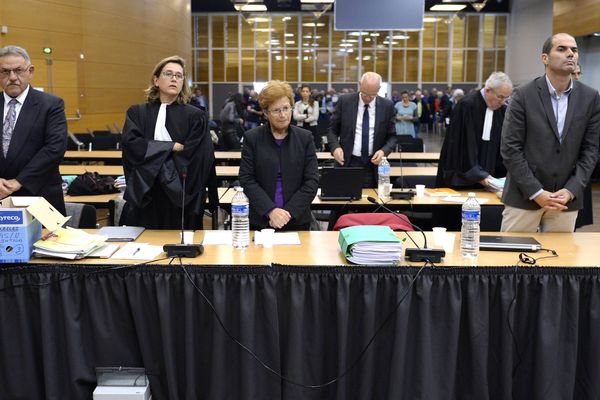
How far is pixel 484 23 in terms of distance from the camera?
24359mm

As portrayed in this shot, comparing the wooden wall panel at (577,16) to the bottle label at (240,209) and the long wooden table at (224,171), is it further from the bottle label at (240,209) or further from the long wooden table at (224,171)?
the bottle label at (240,209)

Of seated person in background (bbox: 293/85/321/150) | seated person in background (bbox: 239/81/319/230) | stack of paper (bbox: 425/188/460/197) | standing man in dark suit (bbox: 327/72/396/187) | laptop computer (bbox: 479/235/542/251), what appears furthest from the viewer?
seated person in background (bbox: 293/85/321/150)

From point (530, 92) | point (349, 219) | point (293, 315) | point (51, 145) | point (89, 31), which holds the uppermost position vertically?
point (89, 31)

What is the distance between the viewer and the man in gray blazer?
10.8 feet

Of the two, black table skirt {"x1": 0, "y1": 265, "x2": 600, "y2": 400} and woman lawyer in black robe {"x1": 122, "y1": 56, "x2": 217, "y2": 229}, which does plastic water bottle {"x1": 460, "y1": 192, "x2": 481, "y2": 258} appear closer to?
black table skirt {"x1": 0, "y1": 265, "x2": 600, "y2": 400}

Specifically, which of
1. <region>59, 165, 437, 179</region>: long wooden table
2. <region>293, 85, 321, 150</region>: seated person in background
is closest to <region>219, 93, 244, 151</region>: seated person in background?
<region>59, 165, 437, 179</region>: long wooden table

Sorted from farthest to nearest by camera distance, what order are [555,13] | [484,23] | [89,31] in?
[484,23] < [555,13] < [89,31]

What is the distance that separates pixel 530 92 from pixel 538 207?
2.10 feet

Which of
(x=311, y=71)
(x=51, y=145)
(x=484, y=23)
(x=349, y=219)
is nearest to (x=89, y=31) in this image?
(x=51, y=145)

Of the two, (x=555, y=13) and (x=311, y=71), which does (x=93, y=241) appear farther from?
(x=311, y=71)

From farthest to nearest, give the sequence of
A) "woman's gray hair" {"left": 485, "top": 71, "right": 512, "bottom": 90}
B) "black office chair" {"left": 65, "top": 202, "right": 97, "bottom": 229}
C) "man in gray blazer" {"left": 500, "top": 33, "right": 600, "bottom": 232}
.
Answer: "woman's gray hair" {"left": 485, "top": 71, "right": 512, "bottom": 90}, "black office chair" {"left": 65, "top": 202, "right": 97, "bottom": 229}, "man in gray blazer" {"left": 500, "top": 33, "right": 600, "bottom": 232}

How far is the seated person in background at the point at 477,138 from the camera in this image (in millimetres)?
4703

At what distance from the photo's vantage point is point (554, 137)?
3328 mm

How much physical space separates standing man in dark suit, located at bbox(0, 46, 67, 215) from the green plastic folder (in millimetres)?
1922
